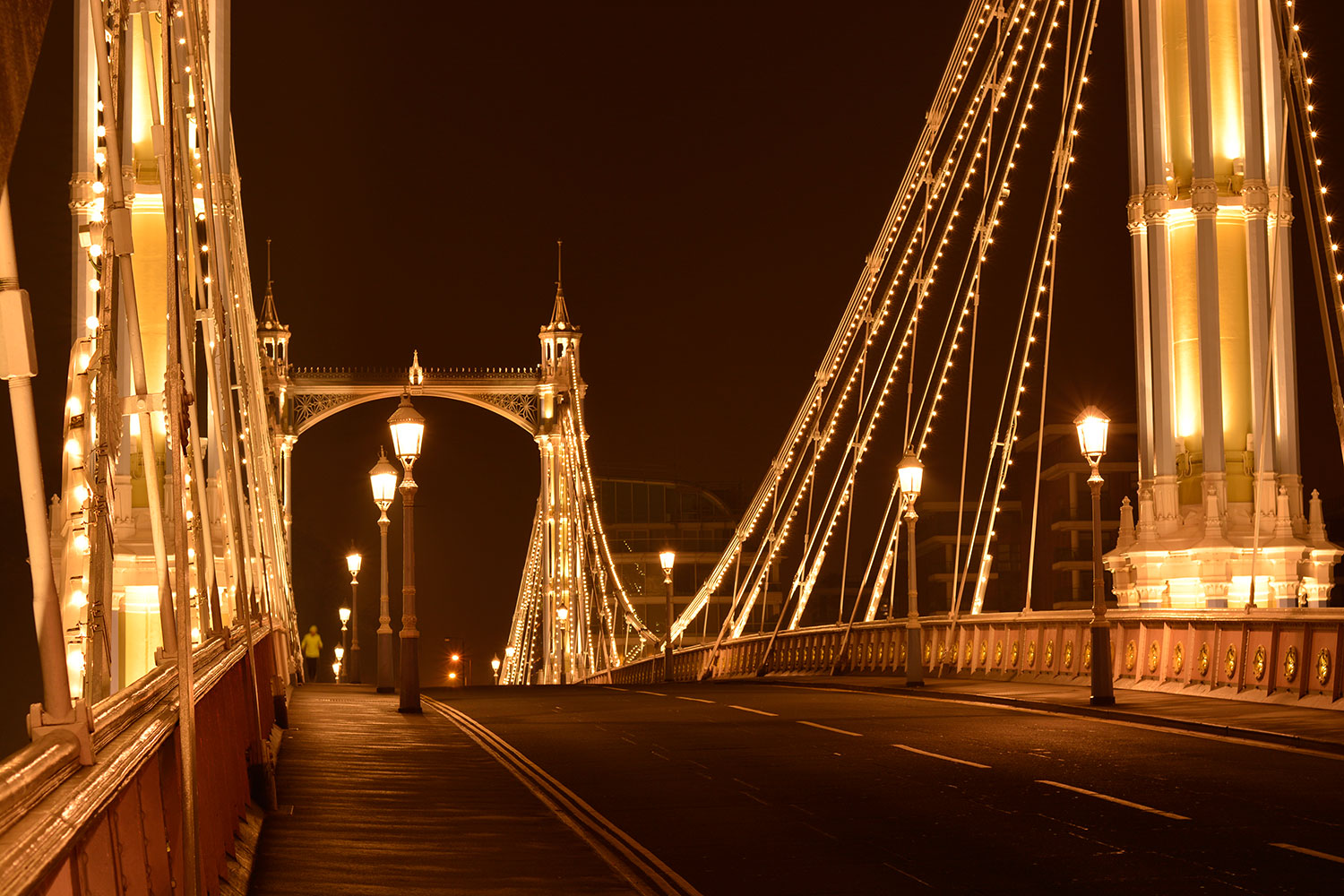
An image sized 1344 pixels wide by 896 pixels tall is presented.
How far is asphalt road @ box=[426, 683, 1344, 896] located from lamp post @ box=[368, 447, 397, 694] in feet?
24.7

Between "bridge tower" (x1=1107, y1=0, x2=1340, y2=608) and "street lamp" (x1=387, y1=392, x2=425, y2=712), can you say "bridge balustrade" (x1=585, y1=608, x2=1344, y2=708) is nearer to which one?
"bridge tower" (x1=1107, y1=0, x2=1340, y2=608)

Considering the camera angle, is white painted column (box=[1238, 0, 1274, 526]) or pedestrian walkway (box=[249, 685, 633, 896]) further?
white painted column (box=[1238, 0, 1274, 526])

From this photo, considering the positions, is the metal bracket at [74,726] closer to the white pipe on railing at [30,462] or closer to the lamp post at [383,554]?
the white pipe on railing at [30,462]

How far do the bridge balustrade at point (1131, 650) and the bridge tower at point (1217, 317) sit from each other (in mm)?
2509

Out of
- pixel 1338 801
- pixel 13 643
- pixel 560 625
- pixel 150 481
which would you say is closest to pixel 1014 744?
pixel 1338 801

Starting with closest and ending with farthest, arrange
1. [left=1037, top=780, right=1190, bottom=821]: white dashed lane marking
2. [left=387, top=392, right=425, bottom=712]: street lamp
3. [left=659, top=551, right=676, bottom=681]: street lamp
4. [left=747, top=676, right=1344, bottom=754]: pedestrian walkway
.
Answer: [left=1037, top=780, right=1190, bottom=821]: white dashed lane marking → [left=747, top=676, right=1344, bottom=754]: pedestrian walkway → [left=387, top=392, right=425, bottom=712]: street lamp → [left=659, top=551, right=676, bottom=681]: street lamp

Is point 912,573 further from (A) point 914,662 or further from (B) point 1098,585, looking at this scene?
(B) point 1098,585

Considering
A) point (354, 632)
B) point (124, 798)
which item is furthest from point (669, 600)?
point (124, 798)

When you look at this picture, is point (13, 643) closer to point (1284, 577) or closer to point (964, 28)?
point (1284, 577)

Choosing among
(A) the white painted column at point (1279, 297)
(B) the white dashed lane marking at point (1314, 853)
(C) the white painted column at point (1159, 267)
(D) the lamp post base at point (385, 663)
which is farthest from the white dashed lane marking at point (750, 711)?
(B) the white dashed lane marking at point (1314, 853)

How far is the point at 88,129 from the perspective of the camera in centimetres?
1362

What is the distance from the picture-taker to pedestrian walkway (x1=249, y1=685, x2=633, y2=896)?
8.76 m

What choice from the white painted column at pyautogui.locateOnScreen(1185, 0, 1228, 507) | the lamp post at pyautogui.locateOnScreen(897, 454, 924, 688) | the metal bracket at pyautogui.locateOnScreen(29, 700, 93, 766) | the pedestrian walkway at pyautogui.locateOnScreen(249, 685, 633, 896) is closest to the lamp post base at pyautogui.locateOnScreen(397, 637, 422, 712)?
the pedestrian walkway at pyautogui.locateOnScreen(249, 685, 633, 896)

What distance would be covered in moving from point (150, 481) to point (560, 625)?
2526 inches
